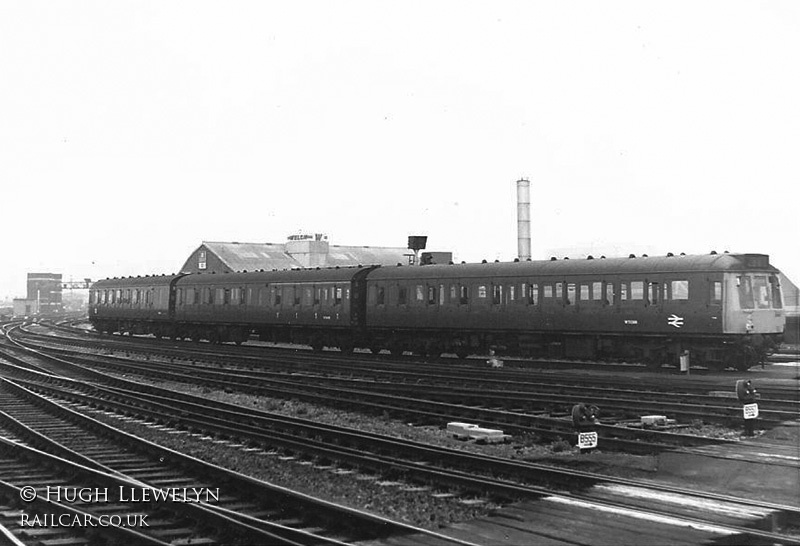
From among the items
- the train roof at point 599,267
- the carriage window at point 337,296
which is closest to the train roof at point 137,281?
the carriage window at point 337,296

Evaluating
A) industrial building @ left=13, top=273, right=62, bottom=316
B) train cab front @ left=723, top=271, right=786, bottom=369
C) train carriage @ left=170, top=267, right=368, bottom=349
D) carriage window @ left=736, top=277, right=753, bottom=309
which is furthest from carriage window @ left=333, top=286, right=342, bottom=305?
industrial building @ left=13, top=273, right=62, bottom=316

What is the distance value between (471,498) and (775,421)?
729 cm

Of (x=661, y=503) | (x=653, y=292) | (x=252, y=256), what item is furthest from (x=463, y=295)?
(x=252, y=256)

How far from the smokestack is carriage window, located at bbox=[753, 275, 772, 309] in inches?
1081

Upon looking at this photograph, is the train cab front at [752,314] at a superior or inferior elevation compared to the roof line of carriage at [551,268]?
inferior

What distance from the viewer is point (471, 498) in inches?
377

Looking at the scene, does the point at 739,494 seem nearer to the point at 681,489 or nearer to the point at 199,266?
the point at 681,489

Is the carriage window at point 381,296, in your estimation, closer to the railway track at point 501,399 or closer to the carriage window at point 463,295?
the carriage window at point 463,295

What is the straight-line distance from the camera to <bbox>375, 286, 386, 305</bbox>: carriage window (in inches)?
1326

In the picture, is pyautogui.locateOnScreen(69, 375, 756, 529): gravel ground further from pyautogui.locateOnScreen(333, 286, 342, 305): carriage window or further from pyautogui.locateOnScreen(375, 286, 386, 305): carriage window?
pyautogui.locateOnScreen(333, 286, 342, 305): carriage window

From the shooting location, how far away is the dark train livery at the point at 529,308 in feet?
78.4

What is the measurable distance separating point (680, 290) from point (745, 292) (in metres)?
1.77

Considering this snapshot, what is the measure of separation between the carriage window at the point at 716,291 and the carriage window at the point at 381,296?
1390cm

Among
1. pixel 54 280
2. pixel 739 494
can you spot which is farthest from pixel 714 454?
pixel 54 280
